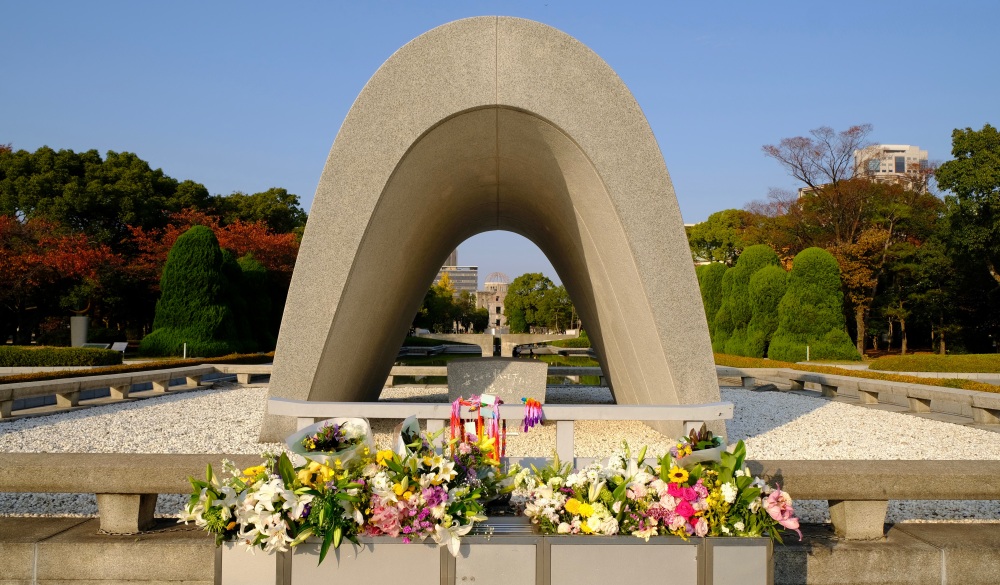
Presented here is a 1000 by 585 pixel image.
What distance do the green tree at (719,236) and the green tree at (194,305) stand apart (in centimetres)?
3449

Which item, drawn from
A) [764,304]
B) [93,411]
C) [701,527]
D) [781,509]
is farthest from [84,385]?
[764,304]

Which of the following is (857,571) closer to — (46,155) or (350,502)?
(350,502)

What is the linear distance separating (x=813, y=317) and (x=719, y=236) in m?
29.2

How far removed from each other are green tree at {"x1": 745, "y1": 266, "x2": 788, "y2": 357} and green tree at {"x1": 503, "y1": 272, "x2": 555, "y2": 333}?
35096mm

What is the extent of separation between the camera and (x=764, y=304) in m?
25.8

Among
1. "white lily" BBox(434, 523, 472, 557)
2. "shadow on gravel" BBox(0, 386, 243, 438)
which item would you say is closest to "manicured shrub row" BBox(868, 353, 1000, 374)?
"shadow on gravel" BBox(0, 386, 243, 438)

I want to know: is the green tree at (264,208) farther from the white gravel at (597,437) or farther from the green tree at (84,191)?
the white gravel at (597,437)

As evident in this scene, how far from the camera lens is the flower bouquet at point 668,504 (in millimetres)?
2729

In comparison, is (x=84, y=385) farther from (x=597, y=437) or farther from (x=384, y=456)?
(x=384, y=456)

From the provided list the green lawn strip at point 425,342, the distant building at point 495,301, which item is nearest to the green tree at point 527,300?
the distant building at point 495,301

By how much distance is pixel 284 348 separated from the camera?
665 cm

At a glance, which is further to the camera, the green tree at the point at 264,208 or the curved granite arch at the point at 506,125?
the green tree at the point at 264,208

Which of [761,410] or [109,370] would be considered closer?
[761,410]

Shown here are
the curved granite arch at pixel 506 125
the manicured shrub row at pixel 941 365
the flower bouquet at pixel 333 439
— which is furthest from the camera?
the manicured shrub row at pixel 941 365
